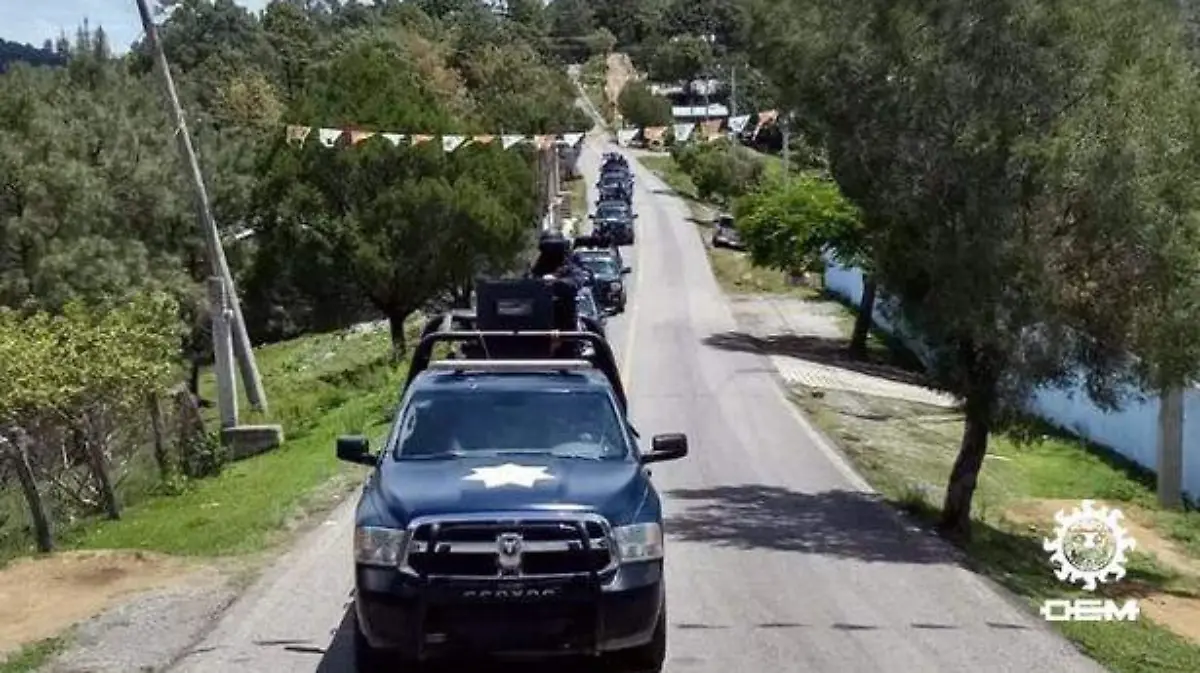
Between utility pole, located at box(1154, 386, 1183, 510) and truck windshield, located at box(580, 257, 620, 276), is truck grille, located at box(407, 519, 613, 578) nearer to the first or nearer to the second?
utility pole, located at box(1154, 386, 1183, 510)

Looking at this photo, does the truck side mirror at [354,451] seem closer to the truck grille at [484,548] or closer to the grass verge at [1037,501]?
the truck grille at [484,548]

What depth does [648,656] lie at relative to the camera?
348 inches

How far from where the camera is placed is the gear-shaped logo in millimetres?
15414

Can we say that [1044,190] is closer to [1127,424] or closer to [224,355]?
[1127,424]

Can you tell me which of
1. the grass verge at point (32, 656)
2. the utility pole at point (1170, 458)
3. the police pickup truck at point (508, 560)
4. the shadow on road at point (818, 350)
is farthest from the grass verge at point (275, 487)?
the utility pole at point (1170, 458)

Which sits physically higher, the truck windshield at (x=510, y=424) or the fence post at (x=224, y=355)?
the truck windshield at (x=510, y=424)

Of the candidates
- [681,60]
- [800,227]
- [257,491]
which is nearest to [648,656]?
[257,491]

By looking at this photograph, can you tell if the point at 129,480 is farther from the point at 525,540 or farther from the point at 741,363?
the point at 741,363

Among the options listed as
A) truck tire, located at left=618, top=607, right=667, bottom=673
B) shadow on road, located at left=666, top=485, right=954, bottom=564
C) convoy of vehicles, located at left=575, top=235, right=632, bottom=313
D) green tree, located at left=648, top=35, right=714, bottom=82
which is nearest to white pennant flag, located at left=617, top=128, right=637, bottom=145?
green tree, located at left=648, top=35, right=714, bottom=82

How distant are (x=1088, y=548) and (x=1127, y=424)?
33.4 feet

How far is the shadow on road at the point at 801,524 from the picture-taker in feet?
46.8

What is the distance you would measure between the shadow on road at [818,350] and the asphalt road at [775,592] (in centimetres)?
1428

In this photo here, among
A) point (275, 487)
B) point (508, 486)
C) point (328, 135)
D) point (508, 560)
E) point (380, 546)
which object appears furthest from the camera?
point (328, 135)

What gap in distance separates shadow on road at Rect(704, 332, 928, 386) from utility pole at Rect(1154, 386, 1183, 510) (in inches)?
526
